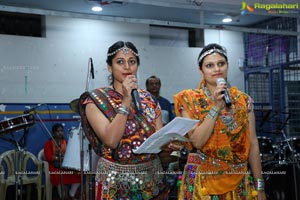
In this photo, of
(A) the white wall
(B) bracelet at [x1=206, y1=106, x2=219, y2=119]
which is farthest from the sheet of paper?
(A) the white wall

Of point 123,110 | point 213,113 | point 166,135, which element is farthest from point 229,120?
point 123,110

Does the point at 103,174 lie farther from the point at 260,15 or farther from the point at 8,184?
the point at 260,15

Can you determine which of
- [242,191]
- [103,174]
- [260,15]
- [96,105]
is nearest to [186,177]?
[242,191]

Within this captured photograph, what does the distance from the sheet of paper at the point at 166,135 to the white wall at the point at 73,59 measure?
432cm

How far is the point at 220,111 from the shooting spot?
2229mm

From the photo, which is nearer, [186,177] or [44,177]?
[186,177]

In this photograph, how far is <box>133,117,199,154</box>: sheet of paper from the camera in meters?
1.92

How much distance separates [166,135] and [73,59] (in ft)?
15.0

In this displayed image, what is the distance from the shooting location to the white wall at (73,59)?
19.4 ft

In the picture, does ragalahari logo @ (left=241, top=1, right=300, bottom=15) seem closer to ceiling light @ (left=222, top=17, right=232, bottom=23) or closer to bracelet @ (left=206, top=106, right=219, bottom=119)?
ceiling light @ (left=222, top=17, right=232, bottom=23)

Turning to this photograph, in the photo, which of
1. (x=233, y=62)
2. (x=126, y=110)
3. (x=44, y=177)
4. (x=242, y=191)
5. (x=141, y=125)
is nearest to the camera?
(x=126, y=110)

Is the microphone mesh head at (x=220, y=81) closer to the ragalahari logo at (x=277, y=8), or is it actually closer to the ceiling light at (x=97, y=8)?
the ragalahari logo at (x=277, y=8)

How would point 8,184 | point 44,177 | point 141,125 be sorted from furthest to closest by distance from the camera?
point 44,177 → point 8,184 → point 141,125

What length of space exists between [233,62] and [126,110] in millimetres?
5327
